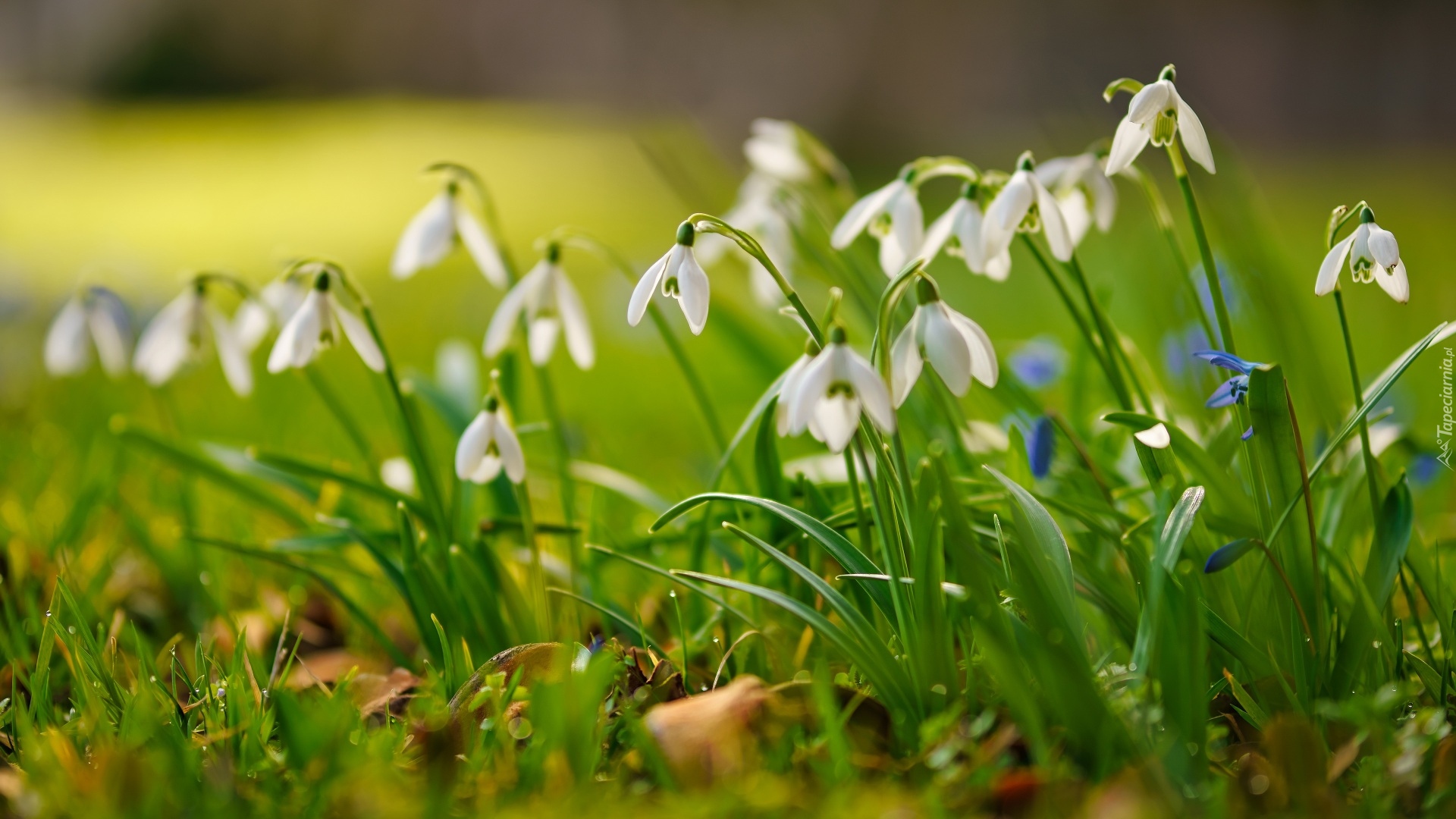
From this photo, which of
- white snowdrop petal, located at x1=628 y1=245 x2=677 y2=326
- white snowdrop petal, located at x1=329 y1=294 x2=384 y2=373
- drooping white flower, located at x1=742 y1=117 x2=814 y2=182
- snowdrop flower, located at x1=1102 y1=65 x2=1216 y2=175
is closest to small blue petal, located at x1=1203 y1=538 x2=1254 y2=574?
snowdrop flower, located at x1=1102 y1=65 x2=1216 y2=175

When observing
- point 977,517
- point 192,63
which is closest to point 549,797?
point 977,517

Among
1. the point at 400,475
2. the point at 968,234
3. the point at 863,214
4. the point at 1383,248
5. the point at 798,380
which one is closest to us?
the point at 798,380

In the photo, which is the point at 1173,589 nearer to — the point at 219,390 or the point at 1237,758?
the point at 1237,758

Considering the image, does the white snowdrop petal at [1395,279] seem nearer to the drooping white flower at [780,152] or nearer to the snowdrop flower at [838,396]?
the snowdrop flower at [838,396]

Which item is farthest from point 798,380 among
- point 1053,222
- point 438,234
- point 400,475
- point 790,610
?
point 400,475

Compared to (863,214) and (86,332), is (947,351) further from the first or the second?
(86,332)

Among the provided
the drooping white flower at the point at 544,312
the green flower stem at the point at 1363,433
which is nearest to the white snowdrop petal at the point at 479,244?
the drooping white flower at the point at 544,312
